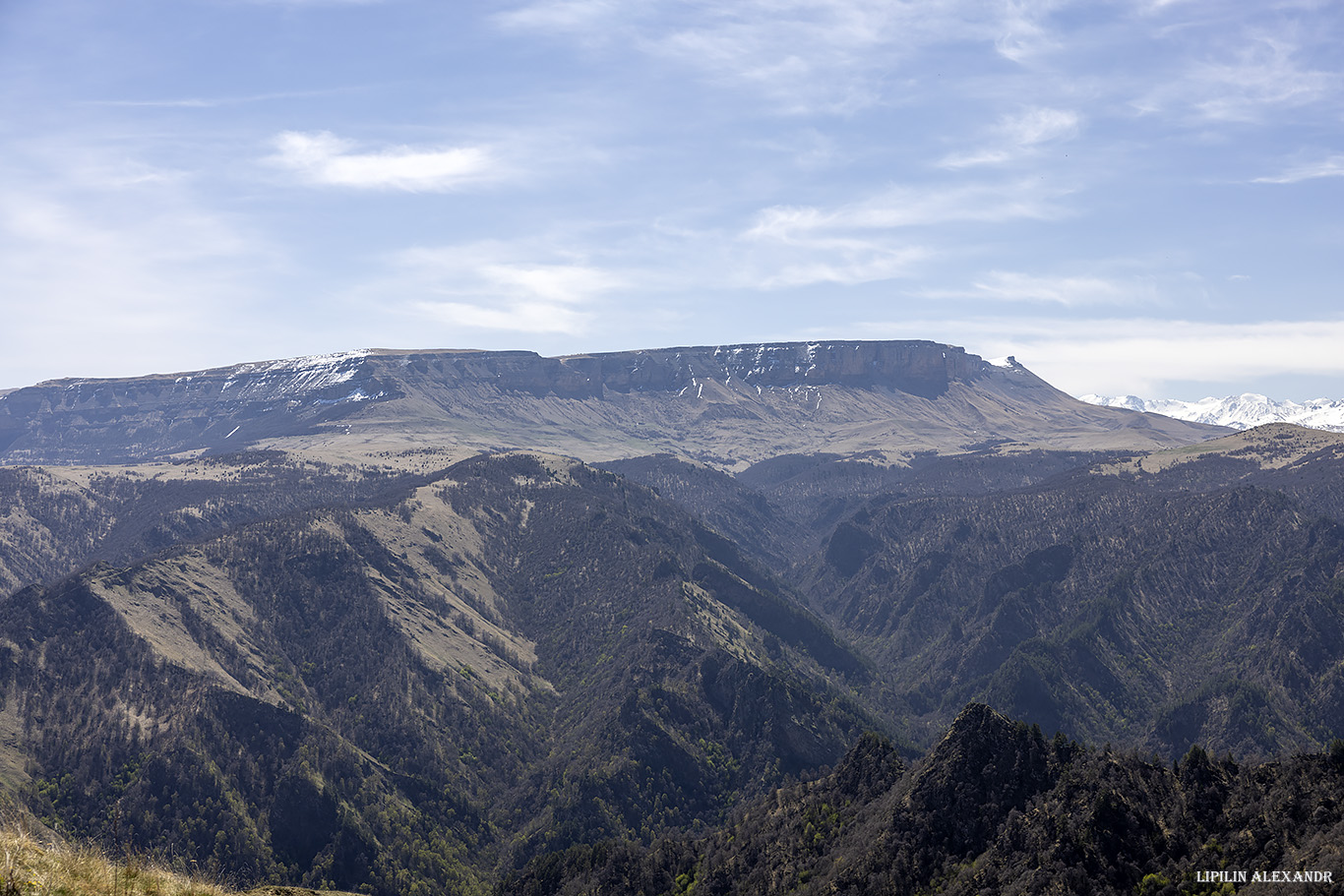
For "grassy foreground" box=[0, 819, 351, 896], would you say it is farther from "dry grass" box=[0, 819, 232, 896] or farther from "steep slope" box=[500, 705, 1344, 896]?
→ "steep slope" box=[500, 705, 1344, 896]

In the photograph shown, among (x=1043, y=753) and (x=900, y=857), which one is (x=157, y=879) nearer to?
(x=900, y=857)

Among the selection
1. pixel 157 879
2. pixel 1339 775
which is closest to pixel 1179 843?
pixel 1339 775

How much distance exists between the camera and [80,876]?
49031mm

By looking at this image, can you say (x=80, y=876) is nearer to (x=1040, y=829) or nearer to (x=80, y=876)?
(x=80, y=876)

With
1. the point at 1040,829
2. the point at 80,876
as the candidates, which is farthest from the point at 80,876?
the point at 1040,829

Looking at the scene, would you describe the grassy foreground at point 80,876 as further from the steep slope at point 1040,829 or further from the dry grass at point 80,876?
the steep slope at point 1040,829

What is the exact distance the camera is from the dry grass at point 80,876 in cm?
4647

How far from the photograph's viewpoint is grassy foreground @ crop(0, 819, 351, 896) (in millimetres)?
46469

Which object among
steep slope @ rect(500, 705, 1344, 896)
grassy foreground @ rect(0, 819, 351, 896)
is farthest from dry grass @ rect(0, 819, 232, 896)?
steep slope @ rect(500, 705, 1344, 896)

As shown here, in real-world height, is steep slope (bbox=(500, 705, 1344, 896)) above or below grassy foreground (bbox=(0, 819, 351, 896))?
below

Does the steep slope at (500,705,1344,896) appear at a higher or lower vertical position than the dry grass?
lower

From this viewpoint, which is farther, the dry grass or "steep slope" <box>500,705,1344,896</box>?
"steep slope" <box>500,705,1344,896</box>

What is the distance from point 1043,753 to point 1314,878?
6707cm

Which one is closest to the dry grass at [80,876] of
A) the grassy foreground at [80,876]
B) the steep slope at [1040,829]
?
the grassy foreground at [80,876]
